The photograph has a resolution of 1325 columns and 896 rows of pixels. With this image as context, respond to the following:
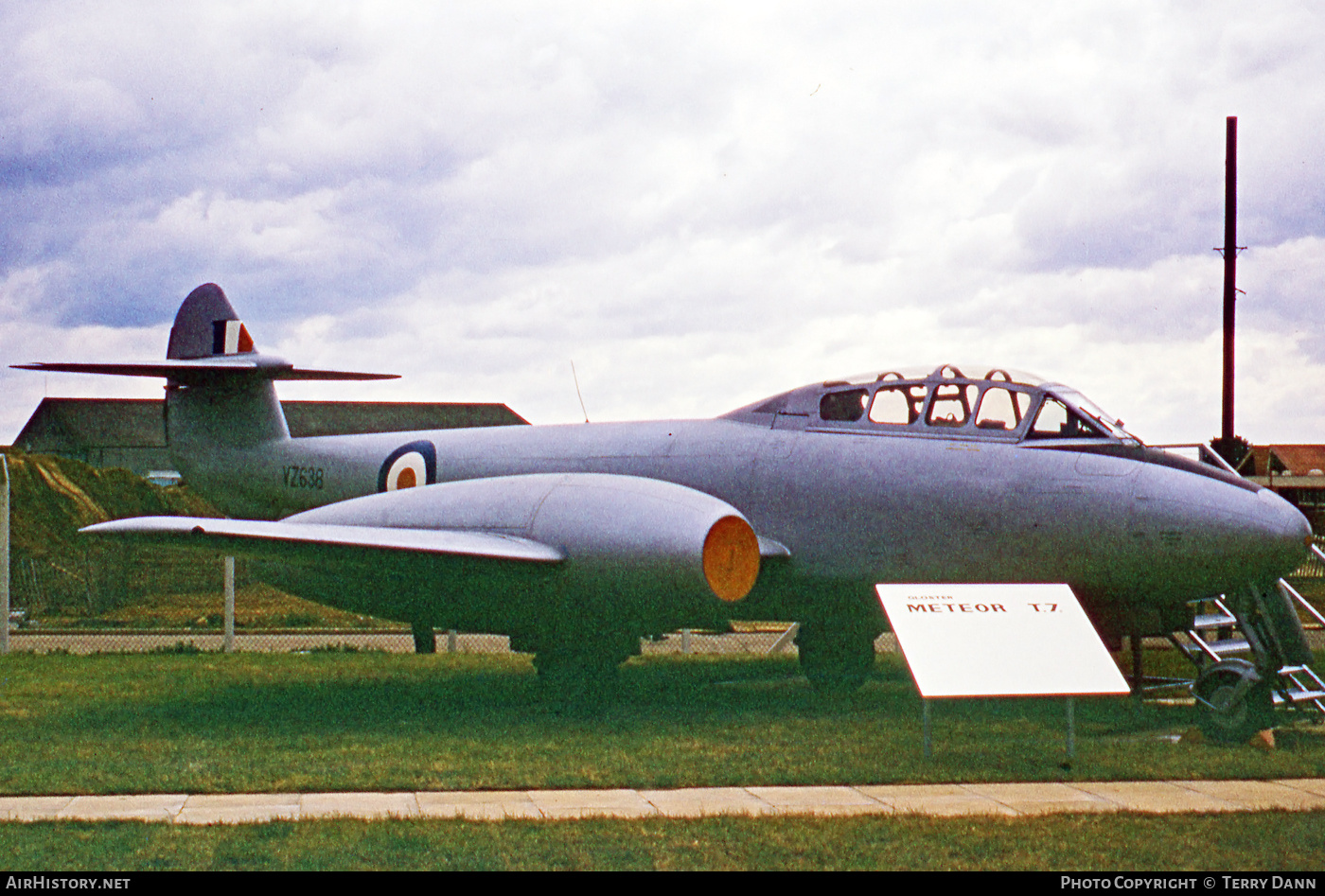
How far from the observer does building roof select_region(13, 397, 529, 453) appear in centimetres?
6800

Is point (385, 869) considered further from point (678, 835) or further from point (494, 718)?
point (494, 718)

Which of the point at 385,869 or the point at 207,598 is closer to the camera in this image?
the point at 385,869

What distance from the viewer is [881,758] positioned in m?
8.89

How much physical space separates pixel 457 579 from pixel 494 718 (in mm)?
1293

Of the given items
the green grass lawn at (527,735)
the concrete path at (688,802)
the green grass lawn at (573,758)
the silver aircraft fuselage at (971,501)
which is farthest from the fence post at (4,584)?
the concrete path at (688,802)

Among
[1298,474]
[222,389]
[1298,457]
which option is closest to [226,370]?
[222,389]

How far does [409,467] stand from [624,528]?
468 centimetres

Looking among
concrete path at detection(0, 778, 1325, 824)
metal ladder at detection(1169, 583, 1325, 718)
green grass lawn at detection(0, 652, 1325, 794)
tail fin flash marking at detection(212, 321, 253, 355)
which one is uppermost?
Answer: tail fin flash marking at detection(212, 321, 253, 355)

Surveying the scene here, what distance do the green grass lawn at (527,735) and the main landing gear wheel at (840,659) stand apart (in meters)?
0.24

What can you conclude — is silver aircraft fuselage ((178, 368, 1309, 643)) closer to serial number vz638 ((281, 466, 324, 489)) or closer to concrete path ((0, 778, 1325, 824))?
concrete path ((0, 778, 1325, 824))

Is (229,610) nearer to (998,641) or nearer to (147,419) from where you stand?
(998,641)

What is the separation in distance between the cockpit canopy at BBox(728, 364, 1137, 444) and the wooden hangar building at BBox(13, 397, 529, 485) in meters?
56.0

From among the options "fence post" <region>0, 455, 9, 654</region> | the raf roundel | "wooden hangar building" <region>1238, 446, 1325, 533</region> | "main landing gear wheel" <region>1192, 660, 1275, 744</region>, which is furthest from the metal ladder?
"wooden hangar building" <region>1238, 446, 1325, 533</region>
